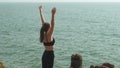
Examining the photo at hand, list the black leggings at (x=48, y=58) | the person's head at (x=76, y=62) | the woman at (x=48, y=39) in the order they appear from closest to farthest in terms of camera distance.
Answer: the woman at (x=48, y=39)
the black leggings at (x=48, y=58)
the person's head at (x=76, y=62)

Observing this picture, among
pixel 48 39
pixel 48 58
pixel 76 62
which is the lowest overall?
pixel 76 62

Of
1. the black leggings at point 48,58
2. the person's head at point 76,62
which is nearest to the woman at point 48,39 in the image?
the black leggings at point 48,58

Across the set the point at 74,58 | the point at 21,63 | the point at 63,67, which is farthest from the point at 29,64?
the point at 74,58

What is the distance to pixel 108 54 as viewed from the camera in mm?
40062

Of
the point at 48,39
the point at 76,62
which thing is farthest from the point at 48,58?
the point at 76,62

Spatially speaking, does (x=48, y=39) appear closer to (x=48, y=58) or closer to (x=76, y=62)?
(x=48, y=58)

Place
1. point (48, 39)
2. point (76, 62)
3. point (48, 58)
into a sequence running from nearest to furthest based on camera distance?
point (48, 39)
point (48, 58)
point (76, 62)

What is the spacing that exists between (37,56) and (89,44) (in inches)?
559

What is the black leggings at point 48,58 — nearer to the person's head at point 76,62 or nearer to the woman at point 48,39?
the woman at point 48,39

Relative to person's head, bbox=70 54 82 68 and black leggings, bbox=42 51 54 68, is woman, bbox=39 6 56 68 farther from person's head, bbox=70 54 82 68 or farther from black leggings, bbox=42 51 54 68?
person's head, bbox=70 54 82 68

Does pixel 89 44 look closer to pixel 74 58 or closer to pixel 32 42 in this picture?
pixel 32 42

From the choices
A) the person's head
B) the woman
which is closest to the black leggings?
the woman

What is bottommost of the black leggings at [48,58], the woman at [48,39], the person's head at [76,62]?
the person's head at [76,62]

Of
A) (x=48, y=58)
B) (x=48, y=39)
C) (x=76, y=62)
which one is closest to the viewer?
(x=48, y=39)
